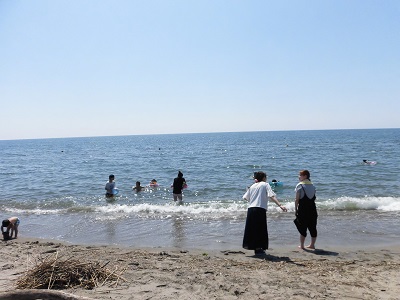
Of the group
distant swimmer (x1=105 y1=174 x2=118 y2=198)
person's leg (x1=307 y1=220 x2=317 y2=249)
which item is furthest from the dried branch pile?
distant swimmer (x1=105 y1=174 x2=118 y2=198)

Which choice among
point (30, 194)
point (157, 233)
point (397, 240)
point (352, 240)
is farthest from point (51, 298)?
point (30, 194)

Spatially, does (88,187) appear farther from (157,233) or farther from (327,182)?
(327,182)

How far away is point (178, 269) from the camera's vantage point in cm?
605

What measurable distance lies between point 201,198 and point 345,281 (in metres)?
11.3

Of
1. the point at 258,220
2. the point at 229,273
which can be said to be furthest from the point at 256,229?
the point at 229,273

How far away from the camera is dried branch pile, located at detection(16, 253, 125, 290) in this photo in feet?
16.3

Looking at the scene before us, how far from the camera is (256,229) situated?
7.09m

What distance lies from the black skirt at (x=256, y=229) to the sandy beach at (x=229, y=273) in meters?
0.26

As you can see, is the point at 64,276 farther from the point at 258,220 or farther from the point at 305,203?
the point at 305,203

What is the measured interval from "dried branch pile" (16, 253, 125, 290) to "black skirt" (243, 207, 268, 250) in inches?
117

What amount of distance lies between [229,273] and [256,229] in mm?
1561

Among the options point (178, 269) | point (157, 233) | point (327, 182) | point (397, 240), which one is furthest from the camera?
point (327, 182)

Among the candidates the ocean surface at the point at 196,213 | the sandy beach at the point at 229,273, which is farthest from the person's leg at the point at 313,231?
the ocean surface at the point at 196,213

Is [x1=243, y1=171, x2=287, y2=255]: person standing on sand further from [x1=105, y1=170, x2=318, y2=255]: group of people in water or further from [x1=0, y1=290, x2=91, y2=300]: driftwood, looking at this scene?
[x1=0, y1=290, x2=91, y2=300]: driftwood
